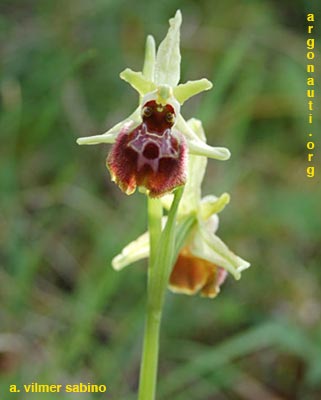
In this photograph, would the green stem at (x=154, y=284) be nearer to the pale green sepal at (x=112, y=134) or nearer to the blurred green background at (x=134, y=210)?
the pale green sepal at (x=112, y=134)

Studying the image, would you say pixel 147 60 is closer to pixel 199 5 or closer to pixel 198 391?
pixel 198 391

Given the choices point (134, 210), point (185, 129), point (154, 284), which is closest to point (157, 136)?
point (185, 129)

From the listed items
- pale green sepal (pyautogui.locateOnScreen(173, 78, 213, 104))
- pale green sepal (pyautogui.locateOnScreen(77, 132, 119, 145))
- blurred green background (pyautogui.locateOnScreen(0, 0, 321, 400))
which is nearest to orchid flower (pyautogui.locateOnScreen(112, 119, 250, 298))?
pale green sepal (pyautogui.locateOnScreen(173, 78, 213, 104))

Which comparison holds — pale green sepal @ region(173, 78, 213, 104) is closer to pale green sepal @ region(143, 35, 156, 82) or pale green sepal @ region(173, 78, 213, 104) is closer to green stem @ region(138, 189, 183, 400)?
pale green sepal @ region(143, 35, 156, 82)

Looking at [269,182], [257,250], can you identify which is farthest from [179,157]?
[269,182]

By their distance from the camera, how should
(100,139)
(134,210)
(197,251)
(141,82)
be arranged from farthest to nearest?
(134,210)
(197,251)
(141,82)
(100,139)

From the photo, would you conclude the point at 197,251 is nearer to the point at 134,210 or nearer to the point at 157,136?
the point at 157,136
